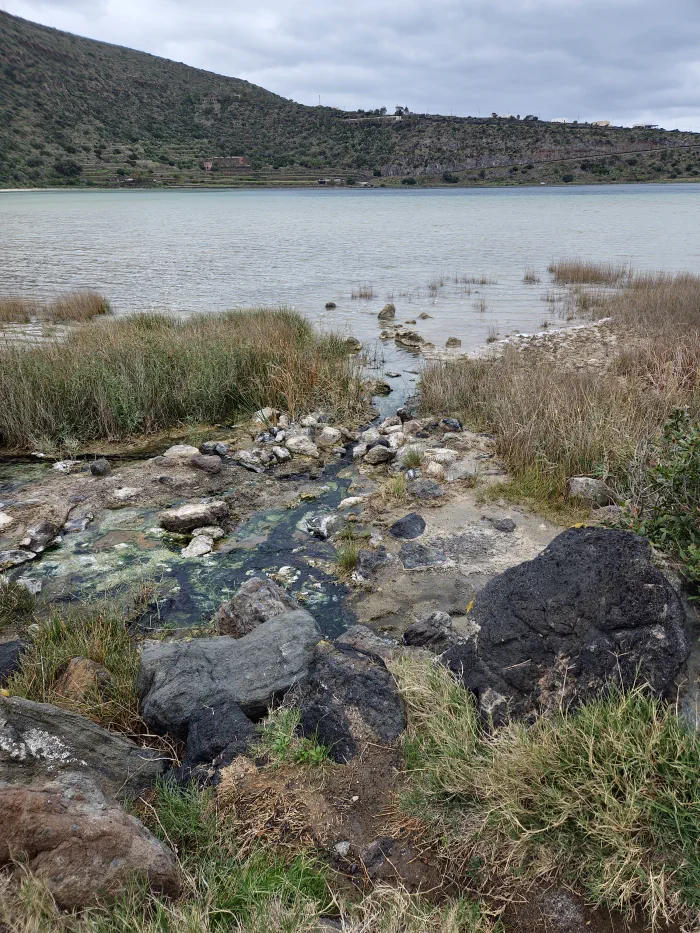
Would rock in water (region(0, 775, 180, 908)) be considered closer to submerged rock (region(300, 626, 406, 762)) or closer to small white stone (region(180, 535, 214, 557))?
submerged rock (region(300, 626, 406, 762))

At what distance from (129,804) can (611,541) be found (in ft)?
8.94

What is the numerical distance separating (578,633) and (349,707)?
1256 mm

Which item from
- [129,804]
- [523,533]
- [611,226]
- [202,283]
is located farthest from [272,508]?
[611,226]

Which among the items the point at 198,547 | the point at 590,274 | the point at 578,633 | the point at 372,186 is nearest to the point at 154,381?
the point at 198,547

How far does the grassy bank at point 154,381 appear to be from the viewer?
8359mm

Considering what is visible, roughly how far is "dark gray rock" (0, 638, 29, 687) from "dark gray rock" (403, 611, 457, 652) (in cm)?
260

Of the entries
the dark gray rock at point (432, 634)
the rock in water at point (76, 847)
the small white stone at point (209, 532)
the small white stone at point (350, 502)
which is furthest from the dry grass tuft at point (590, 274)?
the rock in water at point (76, 847)

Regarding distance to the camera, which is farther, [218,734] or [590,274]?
[590,274]

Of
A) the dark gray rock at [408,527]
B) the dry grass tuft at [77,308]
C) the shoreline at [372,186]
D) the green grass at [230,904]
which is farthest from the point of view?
the shoreline at [372,186]

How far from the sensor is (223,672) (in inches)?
143

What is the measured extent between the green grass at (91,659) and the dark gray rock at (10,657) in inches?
2.5

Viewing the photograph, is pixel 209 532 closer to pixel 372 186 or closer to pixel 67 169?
pixel 67 169

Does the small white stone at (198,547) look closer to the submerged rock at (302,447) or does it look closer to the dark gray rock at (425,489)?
the dark gray rock at (425,489)

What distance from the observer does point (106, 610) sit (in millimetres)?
4738
